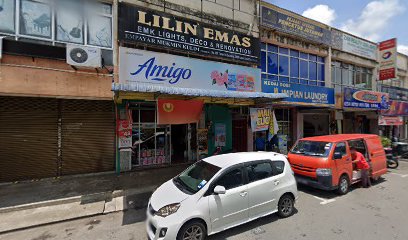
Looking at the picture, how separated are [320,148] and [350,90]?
10.1m

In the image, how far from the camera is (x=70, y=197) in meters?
6.86

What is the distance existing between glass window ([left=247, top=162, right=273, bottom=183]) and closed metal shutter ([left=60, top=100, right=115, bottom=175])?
22.9 ft

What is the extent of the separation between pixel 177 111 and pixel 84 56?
3.97m

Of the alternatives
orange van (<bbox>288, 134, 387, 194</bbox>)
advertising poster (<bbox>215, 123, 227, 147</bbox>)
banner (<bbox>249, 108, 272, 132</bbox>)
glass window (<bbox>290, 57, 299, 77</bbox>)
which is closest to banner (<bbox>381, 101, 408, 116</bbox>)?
glass window (<bbox>290, 57, 299, 77</bbox>)

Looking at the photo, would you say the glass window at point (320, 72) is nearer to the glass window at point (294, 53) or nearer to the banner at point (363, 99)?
the banner at point (363, 99)

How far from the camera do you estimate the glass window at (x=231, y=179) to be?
15.8ft

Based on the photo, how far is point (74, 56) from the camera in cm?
787

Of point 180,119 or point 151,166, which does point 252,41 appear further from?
point 151,166

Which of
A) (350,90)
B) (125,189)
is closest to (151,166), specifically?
(125,189)

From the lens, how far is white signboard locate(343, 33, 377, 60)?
671 inches

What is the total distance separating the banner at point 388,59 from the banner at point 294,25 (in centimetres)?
688

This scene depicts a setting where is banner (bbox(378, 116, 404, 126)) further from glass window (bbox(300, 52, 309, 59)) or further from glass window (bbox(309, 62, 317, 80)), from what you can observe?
glass window (bbox(300, 52, 309, 59))

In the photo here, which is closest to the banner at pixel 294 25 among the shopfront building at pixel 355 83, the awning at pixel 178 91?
the shopfront building at pixel 355 83

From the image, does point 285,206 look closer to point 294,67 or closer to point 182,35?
point 182,35
